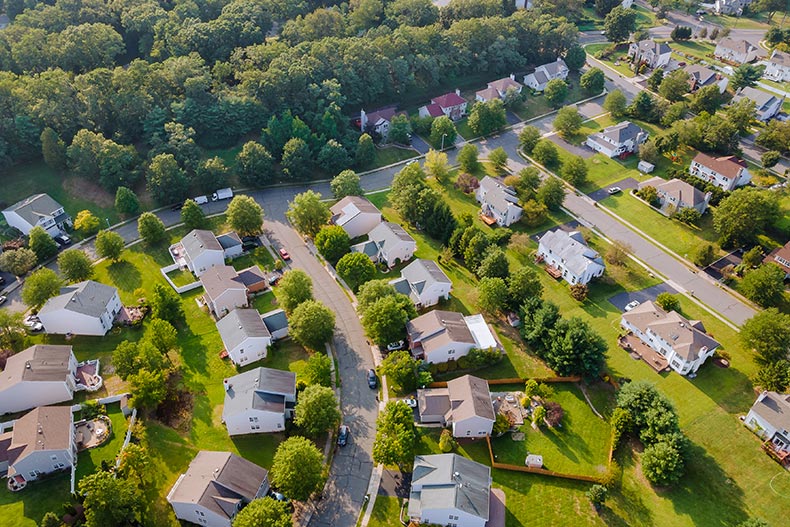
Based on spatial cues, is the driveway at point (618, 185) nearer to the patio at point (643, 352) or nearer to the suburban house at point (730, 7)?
the patio at point (643, 352)

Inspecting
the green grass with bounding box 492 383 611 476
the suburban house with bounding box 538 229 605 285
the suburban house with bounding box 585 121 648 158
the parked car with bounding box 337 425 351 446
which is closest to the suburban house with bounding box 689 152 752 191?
the suburban house with bounding box 585 121 648 158

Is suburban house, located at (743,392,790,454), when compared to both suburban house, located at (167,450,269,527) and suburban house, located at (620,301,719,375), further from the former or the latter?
suburban house, located at (167,450,269,527)

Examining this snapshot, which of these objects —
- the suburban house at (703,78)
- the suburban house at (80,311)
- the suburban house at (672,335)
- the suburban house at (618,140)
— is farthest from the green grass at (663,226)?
the suburban house at (80,311)

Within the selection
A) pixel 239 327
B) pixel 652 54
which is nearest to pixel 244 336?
pixel 239 327

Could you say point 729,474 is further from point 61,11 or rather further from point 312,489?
point 61,11

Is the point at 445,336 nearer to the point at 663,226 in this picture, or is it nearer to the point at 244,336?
the point at 244,336

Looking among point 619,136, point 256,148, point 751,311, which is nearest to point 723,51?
point 619,136
